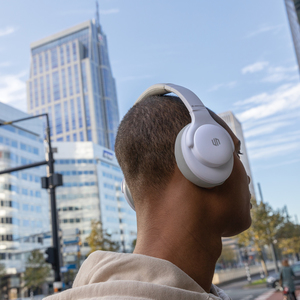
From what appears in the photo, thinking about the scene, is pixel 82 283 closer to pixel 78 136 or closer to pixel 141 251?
pixel 141 251

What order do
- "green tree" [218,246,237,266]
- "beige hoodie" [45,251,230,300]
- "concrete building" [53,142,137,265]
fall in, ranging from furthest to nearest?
1. "concrete building" [53,142,137,265]
2. "green tree" [218,246,237,266]
3. "beige hoodie" [45,251,230,300]

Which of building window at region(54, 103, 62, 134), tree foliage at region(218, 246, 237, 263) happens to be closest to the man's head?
tree foliage at region(218, 246, 237, 263)

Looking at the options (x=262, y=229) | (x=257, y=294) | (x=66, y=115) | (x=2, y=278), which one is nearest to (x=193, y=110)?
(x=257, y=294)

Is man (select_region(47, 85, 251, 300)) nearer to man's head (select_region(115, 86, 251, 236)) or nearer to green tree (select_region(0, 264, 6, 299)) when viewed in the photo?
man's head (select_region(115, 86, 251, 236))

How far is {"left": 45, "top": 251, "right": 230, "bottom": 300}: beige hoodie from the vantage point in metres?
0.82

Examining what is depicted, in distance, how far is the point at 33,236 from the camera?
62.2 metres

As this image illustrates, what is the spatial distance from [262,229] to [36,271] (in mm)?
34465

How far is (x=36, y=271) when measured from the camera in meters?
53.4

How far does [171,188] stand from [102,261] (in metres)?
0.27

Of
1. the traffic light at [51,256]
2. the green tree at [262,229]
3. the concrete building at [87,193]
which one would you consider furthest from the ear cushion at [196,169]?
the concrete building at [87,193]

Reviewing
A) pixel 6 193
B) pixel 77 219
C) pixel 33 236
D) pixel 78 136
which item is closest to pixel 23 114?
pixel 6 193

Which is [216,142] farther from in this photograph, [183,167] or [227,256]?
[227,256]

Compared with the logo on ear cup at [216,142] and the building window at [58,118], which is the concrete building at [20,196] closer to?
the building window at [58,118]

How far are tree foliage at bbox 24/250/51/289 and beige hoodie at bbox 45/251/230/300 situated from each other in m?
55.5
